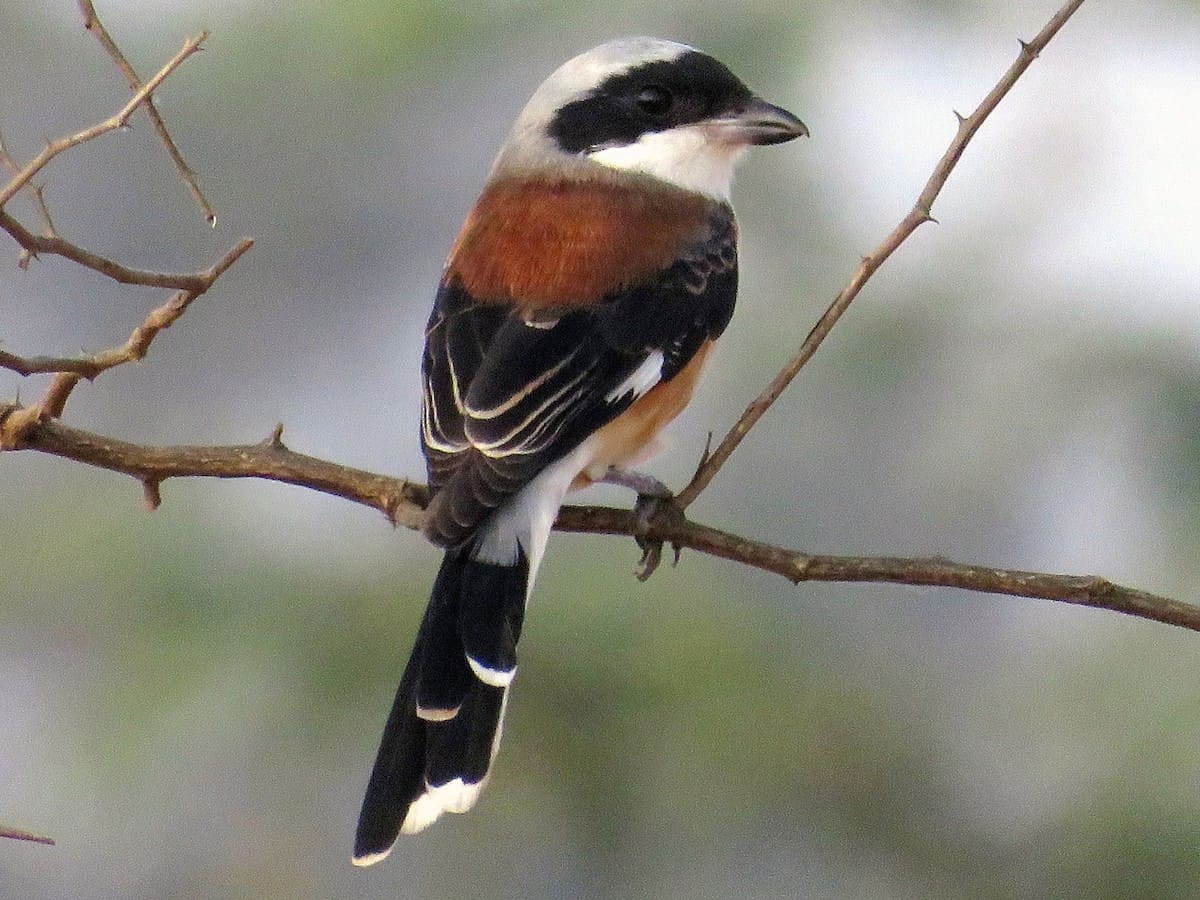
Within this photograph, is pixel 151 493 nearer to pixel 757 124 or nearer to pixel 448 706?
pixel 448 706

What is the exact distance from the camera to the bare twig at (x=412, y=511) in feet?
5.87

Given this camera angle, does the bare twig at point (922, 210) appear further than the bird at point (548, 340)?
No

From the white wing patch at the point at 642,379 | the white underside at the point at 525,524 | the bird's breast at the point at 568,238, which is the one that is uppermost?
the bird's breast at the point at 568,238

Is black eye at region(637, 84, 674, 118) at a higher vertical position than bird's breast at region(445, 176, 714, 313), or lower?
higher

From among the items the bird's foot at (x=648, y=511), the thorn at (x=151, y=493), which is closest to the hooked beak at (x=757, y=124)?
the bird's foot at (x=648, y=511)

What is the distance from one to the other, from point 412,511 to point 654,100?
3.40 ft

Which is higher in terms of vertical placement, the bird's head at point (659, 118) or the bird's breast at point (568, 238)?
the bird's head at point (659, 118)

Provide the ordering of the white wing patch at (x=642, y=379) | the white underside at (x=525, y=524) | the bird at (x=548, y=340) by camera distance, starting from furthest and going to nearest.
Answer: the white wing patch at (x=642, y=379)
the white underside at (x=525, y=524)
the bird at (x=548, y=340)

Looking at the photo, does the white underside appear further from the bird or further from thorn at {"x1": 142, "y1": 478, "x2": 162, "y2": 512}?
thorn at {"x1": 142, "y1": 478, "x2": 162, "y2": 512}

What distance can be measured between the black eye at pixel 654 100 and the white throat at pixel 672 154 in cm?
4

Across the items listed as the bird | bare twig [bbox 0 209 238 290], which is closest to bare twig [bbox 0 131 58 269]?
bare twig [bbox 0 209 238 290]

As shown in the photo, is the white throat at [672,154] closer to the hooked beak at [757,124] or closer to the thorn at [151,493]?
the hooked beak at [757,124]

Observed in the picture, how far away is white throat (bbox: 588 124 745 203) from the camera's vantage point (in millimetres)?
2768

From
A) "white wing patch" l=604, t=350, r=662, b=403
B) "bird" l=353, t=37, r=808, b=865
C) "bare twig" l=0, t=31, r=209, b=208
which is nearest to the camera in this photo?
"bare twig" l=0, t=31, r=209, b=208
